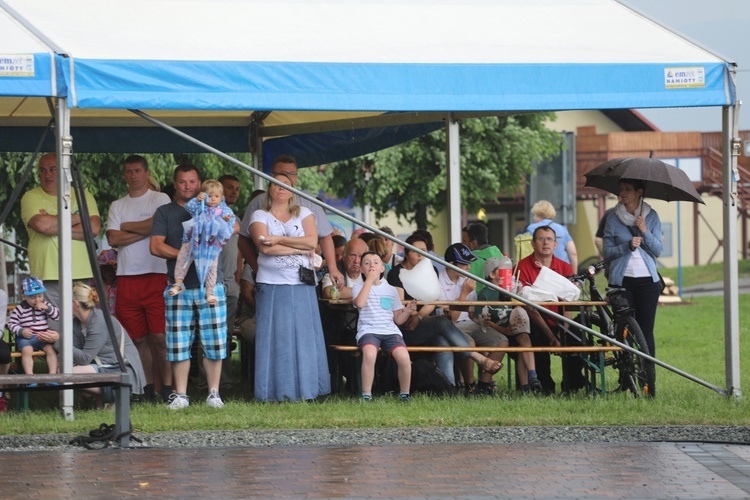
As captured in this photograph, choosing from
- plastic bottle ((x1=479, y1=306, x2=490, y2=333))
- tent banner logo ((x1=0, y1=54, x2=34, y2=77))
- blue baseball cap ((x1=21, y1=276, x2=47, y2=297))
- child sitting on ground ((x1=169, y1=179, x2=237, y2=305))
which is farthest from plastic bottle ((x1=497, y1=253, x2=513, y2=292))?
tent banner logo ((x1=0, y1=54, x2=34, y2=77))

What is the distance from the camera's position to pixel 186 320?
10.2 metres

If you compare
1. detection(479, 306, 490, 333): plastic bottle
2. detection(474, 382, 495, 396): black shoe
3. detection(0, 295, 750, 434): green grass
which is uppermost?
detection(479, 306, 490, 333): plastic bottle

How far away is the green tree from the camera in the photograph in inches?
1136

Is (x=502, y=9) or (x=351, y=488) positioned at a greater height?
(x=502, y=9)

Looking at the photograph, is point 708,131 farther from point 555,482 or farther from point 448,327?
point 555,482

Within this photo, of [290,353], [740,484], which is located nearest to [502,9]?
[290,353]

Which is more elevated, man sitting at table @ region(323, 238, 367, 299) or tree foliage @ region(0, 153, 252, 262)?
tree foliage @ region(0, 153, 252, 262)

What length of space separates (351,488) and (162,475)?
1122 millimetres

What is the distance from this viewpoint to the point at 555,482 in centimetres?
729

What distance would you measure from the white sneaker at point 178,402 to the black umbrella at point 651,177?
3.87 meters

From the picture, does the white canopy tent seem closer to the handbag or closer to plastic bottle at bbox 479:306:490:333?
the handbag

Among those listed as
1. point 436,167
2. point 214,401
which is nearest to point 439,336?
point 214,401

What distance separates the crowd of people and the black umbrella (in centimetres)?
16

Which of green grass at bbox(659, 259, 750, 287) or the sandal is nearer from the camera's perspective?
the sandal
